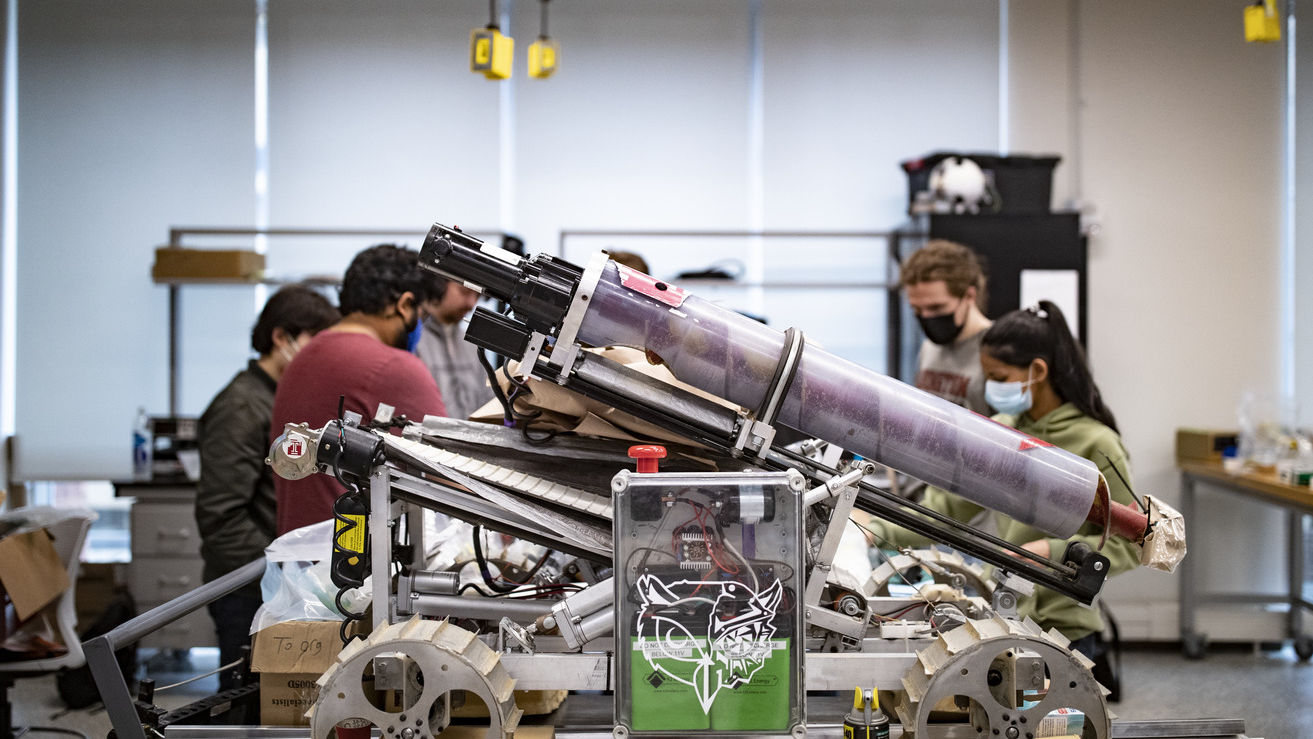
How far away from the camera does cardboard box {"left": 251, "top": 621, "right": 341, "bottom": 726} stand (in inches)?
60.5

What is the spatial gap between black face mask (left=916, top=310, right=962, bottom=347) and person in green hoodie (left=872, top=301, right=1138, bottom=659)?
81 centimetres

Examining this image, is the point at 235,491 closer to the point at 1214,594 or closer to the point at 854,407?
the point at 854,407

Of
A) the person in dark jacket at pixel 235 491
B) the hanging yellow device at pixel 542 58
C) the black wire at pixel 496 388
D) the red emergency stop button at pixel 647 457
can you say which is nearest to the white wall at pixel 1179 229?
the hanging yellow device at pixel 542 58

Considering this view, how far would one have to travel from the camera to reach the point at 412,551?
1548 millimetres

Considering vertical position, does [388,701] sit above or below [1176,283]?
below

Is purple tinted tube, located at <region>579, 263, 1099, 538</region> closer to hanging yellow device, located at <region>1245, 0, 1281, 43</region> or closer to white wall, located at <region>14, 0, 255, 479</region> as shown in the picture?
hanging yellow device, located at <region>1245, 0, 1281, 43</region>

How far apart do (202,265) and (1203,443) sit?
415cm

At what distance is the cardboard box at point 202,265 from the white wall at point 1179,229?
3.52 meters

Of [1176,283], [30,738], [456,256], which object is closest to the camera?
[456,256]

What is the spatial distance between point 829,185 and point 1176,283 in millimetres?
1523

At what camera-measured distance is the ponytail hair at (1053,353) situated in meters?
2.08

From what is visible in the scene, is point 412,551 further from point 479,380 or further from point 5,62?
point 5,62

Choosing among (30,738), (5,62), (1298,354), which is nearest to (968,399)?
(1298,354)

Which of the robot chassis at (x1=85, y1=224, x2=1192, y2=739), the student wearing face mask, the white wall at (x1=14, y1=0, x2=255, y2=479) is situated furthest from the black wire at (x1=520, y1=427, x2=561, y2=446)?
the white wall at (x1=14, y1=0, x2=255, y2=479)
